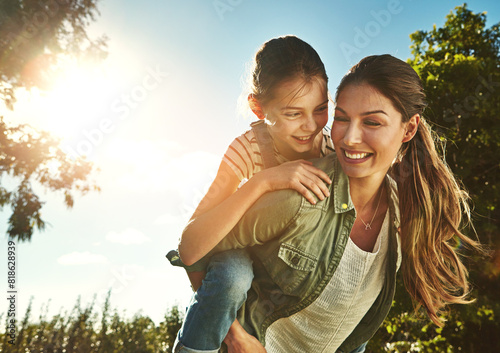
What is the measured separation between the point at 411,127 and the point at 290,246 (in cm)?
99

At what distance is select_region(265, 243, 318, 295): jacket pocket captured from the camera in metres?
1.94

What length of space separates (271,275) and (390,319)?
293 inches

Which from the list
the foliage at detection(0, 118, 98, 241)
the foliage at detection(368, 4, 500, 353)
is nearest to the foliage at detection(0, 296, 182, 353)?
the foliage at detection(0, 118, 98, 241)

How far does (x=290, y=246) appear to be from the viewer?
192cm

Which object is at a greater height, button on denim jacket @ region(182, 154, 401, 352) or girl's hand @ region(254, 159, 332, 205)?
girl's hand @ region(254, 159, 332, 205)

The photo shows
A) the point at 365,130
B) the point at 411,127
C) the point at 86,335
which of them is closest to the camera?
the point at 365,130

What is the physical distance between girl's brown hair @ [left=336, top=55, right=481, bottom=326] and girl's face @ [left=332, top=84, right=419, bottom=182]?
0.10 metres

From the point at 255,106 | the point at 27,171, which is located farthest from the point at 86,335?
the point at 255,106

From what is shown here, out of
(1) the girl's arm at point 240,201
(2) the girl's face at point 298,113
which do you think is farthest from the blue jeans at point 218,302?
(2) the girl's face at point 298,113

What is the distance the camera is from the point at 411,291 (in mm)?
2332

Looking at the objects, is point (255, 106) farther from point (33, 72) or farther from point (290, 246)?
point (33, 72)

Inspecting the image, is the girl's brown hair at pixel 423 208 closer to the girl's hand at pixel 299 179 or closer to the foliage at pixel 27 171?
the girl's hand at pixel 299 179

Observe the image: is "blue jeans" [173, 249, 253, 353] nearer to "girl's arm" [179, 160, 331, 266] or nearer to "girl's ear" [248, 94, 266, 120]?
"girl's arm" [179, 160, 331, 266]

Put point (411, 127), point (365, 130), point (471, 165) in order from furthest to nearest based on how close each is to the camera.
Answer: point (471, 165) < point (411, 127) < point (365, 130)
